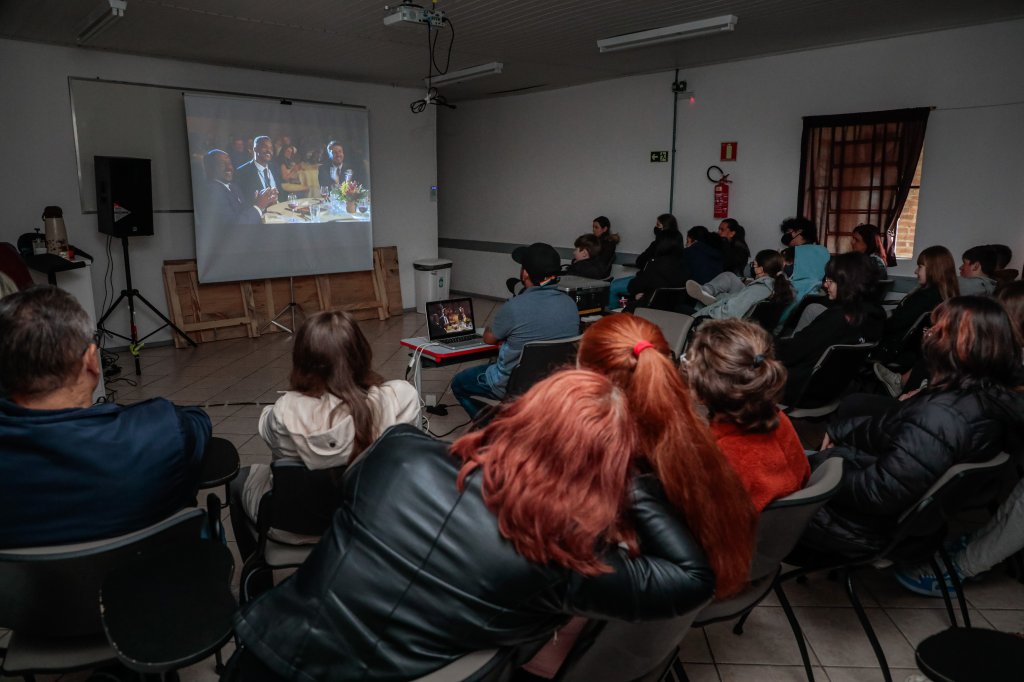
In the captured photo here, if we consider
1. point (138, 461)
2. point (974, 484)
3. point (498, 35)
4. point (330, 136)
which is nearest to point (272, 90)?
point (330, 136)

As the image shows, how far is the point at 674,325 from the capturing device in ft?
12.9

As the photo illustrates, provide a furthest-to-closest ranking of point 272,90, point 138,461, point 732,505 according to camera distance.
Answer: point 272,90, point 138,461, point 732,505

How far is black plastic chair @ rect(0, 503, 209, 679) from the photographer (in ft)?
4.37

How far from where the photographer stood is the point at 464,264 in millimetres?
10305

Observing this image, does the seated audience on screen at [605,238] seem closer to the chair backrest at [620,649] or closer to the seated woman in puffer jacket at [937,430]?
the seated woman in puffer jacket at [937,430]

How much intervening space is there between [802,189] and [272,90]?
5601mm

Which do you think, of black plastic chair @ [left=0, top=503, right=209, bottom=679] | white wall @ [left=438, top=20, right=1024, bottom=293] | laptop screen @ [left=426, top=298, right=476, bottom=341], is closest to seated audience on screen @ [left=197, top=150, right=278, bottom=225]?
white wall @ [left=438, top=20, right=1024, bottom=293]

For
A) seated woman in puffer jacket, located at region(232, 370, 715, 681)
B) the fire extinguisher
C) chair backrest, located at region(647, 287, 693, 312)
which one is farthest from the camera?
the fire extinguisher

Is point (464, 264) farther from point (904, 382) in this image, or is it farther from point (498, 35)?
point (904, 382)

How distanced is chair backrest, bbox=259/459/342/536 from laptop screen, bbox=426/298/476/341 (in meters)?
1.98

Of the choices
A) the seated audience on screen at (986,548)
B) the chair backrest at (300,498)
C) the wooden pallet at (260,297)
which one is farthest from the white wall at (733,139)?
the chair backrest at (300,498)

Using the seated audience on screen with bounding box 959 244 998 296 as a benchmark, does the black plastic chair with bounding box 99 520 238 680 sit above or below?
below

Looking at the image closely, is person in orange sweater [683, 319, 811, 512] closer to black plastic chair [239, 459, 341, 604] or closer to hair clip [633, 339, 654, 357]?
hair clip [633, 339, 654, 357]

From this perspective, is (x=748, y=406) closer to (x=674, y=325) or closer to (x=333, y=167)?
(x=674, y=325)
